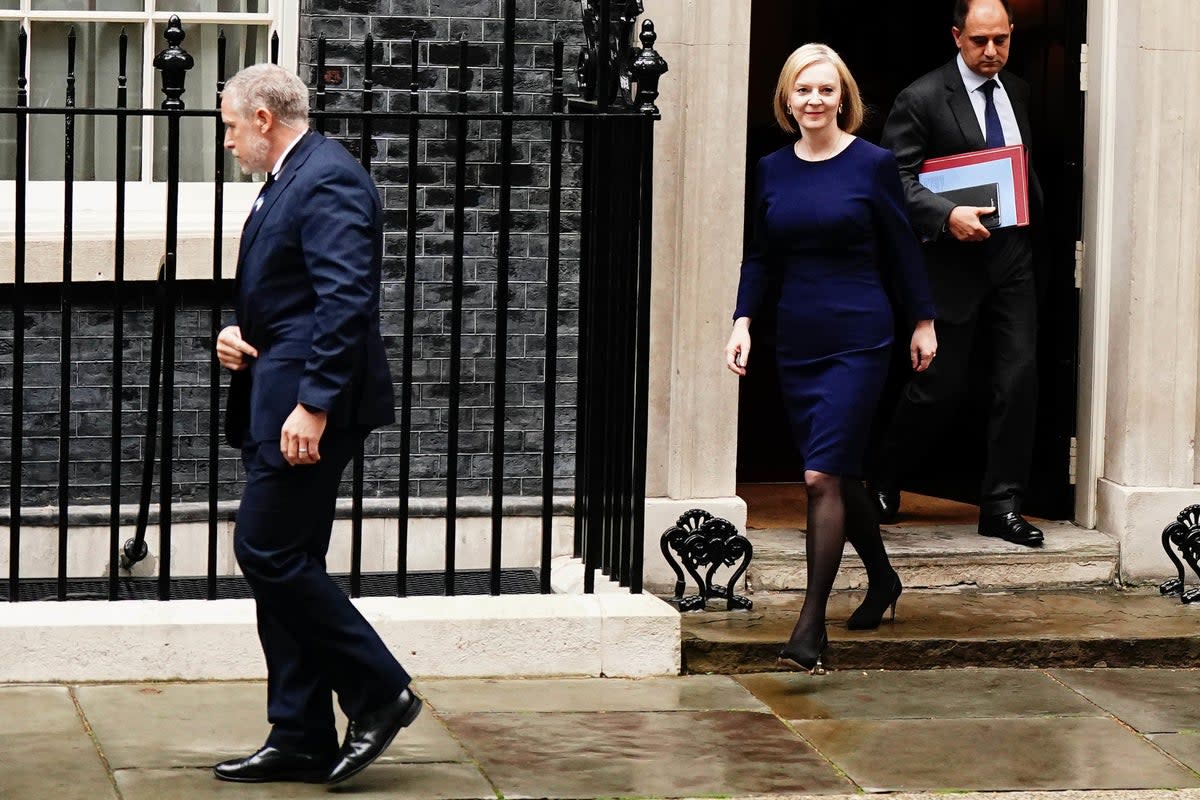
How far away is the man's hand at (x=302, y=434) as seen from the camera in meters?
4.73

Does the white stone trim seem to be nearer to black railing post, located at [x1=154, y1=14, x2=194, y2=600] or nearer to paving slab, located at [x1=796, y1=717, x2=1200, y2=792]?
paving slab, located at [x1=796, y1=717, x2=1200, y2=792]

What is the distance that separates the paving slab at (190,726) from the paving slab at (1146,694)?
6.58ft

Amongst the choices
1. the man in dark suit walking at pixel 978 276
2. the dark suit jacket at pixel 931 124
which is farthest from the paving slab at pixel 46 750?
the dark suit jacket at pixel 931 124

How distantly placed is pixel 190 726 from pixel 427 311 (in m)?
2.20

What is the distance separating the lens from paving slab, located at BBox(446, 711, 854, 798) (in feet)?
16.7

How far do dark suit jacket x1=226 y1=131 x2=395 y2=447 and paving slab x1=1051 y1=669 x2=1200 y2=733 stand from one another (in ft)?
8.01

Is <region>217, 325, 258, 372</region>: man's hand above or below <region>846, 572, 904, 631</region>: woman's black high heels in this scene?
above

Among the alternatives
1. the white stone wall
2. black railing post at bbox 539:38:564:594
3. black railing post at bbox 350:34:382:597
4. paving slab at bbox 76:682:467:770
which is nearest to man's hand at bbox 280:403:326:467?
paving slab at bbox 76:682:467:770

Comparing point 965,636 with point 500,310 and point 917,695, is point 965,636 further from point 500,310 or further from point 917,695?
point 500,310

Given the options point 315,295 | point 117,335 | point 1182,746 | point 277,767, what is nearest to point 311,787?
point 277,767

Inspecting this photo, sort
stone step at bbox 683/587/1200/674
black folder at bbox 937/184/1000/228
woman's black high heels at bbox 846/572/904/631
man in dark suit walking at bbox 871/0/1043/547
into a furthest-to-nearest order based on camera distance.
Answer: man in dark suit walking at bbox 871/0/1043/547 → black folder at bbox 937/184/1000/228 → woman's black high heels at bbox 846/572/904/631 → stone step at bbox 683/587/1200/674

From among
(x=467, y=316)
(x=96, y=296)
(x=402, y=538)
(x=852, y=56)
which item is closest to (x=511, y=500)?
(x=467, y=316)

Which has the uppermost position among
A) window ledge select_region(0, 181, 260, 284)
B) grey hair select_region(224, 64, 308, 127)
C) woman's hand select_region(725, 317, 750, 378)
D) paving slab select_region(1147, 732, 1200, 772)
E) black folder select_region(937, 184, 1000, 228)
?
grey hair select_region(224, 64, 308, 127)

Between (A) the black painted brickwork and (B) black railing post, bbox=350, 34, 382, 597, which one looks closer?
(B) black railing post, bbox=350, 34, 382, 597
